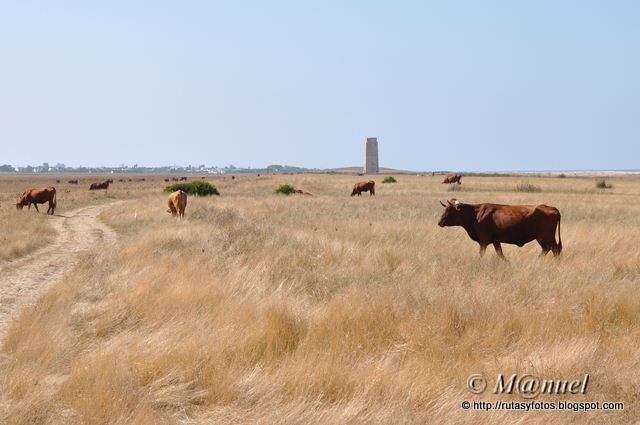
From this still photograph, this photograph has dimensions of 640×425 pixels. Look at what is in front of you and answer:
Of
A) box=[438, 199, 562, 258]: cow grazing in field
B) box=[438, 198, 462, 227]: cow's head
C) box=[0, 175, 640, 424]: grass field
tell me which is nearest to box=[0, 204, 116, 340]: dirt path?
box=[0, 175, 640, 424]: grass field

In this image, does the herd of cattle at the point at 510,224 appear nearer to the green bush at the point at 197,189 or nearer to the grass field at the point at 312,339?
the grass field at the point at 312,339

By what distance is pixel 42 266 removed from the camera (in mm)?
13383

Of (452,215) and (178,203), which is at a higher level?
(452,215)

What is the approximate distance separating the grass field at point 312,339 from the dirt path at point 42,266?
24.1 inches

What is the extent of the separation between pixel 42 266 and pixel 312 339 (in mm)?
9110

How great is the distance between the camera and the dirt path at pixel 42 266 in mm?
9479

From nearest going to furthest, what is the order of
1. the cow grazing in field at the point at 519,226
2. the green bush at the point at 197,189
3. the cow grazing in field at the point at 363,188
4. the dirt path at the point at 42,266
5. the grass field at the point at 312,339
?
1. the grass field at the point at 312,339
2. the dirt path at the point at 42,266
3. the cow grazing in field at the point at 519,226
4. the green bush at the point at 197,189
5. the cow grazing in field at the point at 363,188

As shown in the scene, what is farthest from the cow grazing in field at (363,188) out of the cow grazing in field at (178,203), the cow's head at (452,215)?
the cow's head at (452,215)

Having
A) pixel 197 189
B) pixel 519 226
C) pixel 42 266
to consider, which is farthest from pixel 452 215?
pixel 197 189

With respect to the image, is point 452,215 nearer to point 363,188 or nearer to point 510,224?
point 510,224

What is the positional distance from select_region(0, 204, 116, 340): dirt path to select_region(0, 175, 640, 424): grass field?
2.01ft

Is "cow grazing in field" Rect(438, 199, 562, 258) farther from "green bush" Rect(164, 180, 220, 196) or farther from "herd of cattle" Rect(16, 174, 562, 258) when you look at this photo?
"green bush" Rect(164, 180, 220, 196)

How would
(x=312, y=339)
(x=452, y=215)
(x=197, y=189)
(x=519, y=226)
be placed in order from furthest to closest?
(x=197, y=189) < (x=452, y=215) < (x=519, y=226) < (x=312, y=339)

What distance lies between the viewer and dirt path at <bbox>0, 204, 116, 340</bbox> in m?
9.48
